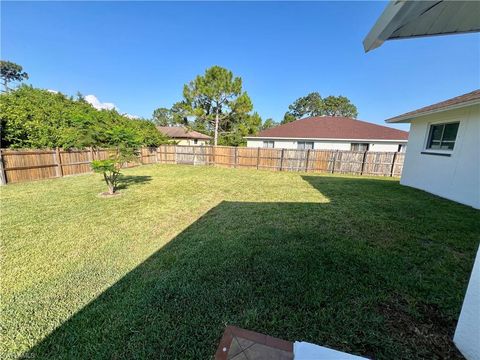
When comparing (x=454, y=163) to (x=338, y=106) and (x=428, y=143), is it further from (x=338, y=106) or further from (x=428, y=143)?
(x=338, y=106)

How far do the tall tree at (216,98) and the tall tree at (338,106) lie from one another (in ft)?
90.3

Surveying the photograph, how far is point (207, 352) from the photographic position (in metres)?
1.60

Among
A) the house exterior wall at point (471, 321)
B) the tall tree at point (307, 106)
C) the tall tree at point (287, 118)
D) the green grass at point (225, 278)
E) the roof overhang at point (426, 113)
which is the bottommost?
the green grass at point (225, 278)

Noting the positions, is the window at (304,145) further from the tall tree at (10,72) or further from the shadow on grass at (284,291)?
the tall tree at (10,72)

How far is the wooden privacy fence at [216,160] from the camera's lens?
27.0ft

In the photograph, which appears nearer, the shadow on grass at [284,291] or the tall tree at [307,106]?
the shadow on grass at [284,291]

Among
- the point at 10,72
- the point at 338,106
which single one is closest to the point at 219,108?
the point at 338,106

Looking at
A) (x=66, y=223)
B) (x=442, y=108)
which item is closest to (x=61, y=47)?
(x=66, y=223)

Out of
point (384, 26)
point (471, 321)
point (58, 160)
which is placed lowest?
point (471, 321)

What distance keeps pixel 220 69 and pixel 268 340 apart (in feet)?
67.6

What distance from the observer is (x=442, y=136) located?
7051 mm

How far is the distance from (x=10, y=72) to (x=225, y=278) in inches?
2040

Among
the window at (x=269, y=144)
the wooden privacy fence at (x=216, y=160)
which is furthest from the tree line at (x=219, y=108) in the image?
the wooden privacy fence at (x=216, y=160)

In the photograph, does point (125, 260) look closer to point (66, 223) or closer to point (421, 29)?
point (66, 223)
